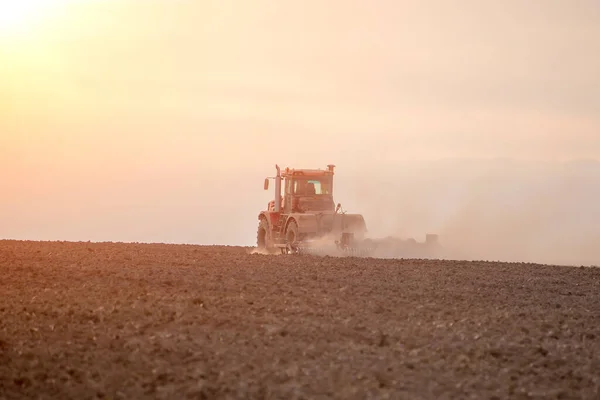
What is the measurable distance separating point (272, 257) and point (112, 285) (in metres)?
12.2

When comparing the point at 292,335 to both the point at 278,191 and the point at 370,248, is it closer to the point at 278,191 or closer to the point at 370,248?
the point at 370,248

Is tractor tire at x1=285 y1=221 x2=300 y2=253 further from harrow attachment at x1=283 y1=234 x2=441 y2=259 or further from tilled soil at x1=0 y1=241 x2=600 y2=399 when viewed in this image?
tilled soil at x1=0 y1=241 x2=600 y2=399

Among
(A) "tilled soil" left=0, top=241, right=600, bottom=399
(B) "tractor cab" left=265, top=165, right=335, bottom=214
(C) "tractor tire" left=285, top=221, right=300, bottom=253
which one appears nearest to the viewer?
(A) "tilled soil" left=0, top=241, right=600, bottom=399

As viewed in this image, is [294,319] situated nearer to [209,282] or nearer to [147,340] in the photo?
[147,340]

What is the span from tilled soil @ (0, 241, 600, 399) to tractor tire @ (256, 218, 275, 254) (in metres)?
12.6

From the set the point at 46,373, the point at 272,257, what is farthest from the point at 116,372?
the point at 272,257

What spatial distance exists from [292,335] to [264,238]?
26.0 metres

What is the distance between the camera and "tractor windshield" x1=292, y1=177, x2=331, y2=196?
37.2 m

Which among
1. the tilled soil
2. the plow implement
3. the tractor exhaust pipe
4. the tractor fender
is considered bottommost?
the tilled soil

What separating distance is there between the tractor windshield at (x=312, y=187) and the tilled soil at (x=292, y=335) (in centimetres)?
1175

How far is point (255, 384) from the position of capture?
11039mm

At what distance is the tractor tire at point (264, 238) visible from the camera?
38.2m

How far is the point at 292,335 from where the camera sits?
14.5m

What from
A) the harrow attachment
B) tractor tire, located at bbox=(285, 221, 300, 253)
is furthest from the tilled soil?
tractor tire, located at bbox=(285, 221, 300, 253)
